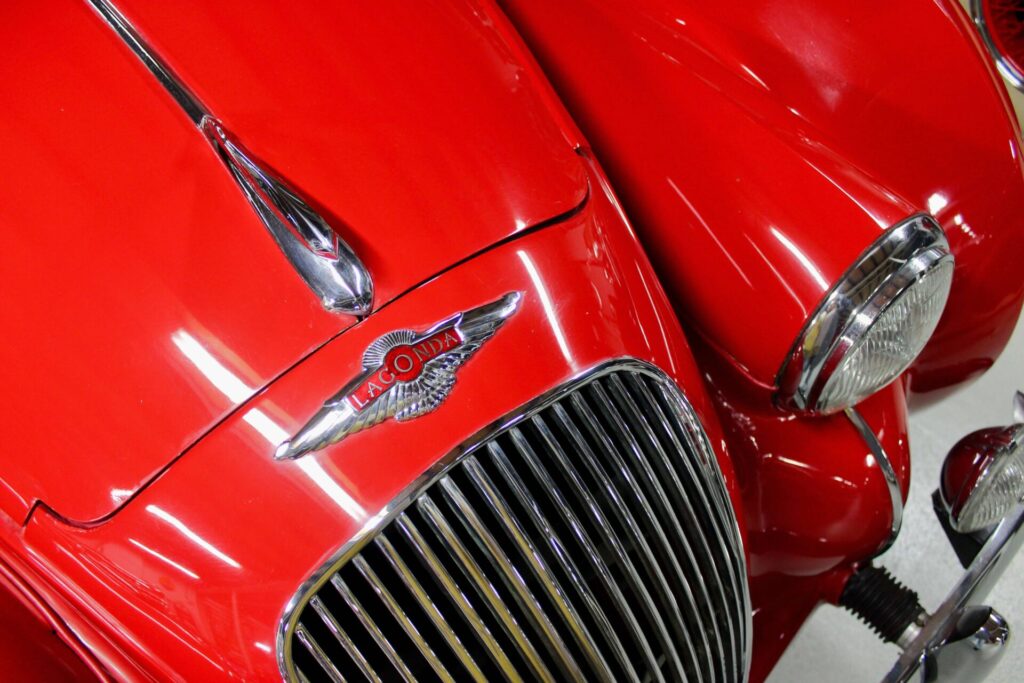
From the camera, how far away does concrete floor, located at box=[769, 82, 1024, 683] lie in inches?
66.7

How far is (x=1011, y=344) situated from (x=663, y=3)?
1395 mm

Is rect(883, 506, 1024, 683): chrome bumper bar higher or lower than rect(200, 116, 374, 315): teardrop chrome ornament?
lower

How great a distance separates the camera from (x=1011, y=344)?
2.09 metres

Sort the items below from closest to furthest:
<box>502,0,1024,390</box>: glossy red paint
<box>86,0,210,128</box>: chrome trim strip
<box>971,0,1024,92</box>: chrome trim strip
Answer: <box>86,0,210,128</box>: chrome trim strip < <box>502,0,1024,390</box>: glossy red paint < <box>971,0,1024,92</box>: chrome trim strip

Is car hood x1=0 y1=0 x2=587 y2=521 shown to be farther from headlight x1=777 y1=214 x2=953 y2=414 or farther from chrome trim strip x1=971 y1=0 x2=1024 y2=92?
chrome trim strip x1=971 y1=0 x2=1024 y2=92

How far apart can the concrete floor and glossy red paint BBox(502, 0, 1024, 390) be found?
606mm

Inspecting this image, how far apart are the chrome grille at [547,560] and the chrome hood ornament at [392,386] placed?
2.5 inches

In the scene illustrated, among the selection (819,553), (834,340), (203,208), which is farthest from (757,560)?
(203,208)

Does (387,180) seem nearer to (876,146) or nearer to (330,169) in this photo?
(330,169)

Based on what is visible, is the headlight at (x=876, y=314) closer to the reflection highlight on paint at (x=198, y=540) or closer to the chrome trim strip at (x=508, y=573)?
the chrome trim strip at (x=508, y=573)

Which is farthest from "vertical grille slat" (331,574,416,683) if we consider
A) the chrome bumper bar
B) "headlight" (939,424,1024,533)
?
"headlight" (939,424,1024,533)

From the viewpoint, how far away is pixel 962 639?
105 centimetres

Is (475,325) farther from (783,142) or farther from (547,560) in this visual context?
(783,142)

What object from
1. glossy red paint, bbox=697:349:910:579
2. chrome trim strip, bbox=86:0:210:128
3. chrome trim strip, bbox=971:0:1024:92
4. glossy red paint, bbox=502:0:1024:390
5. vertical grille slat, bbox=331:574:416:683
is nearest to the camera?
vertical grille slat, bbox=331:574:416:683
